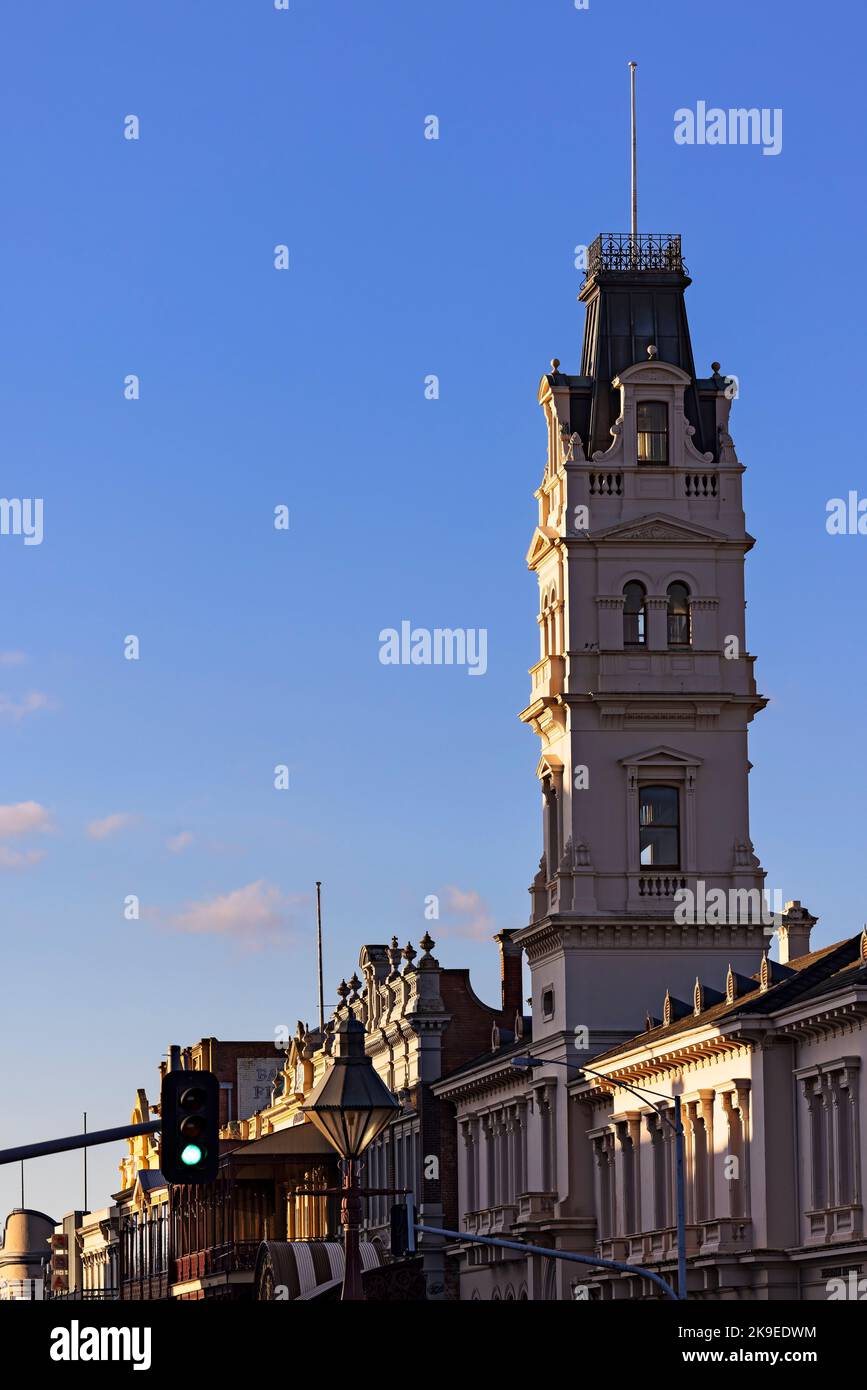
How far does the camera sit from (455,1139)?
9231 cm

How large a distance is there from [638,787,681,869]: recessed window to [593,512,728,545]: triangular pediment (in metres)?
7.69

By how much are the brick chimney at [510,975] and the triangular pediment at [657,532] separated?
19904 millimetres

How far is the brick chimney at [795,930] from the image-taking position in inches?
3236

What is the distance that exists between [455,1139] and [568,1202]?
15213 mm

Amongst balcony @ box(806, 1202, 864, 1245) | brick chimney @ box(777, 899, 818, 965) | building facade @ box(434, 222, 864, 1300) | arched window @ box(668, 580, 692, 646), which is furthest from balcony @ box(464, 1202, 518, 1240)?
balcony @ box(806, 1202, 864, 1245)

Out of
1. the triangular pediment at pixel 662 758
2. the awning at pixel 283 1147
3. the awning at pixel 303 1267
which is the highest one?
the triangular pediment at pixel 662 758

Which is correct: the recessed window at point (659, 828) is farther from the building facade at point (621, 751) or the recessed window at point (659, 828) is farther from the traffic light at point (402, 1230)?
the traffic light at point (402, 1230)

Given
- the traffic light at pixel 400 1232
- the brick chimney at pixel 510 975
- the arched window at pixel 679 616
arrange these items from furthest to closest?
the brick chimney at pixel 510 975
the arched window at pixel 679 616
the traffic light at pixel 400 1232

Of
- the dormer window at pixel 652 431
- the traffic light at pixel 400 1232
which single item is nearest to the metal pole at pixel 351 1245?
the traffic light at pixel 400 1232

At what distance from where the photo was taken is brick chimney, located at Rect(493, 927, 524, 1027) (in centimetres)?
9694

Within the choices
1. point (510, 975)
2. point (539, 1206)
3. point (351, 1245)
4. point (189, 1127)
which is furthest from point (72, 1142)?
point (510, 975)

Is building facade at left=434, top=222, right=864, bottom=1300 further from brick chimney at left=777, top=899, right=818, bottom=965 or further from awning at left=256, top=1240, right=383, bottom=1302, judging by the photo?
awning at left=256, top=1240, right=383, bottom=1302

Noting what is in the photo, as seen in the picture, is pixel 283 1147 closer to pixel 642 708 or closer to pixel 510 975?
pixel 510 975

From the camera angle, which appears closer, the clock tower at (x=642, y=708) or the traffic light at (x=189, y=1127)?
the traffic light at (x=189, y=1127)
